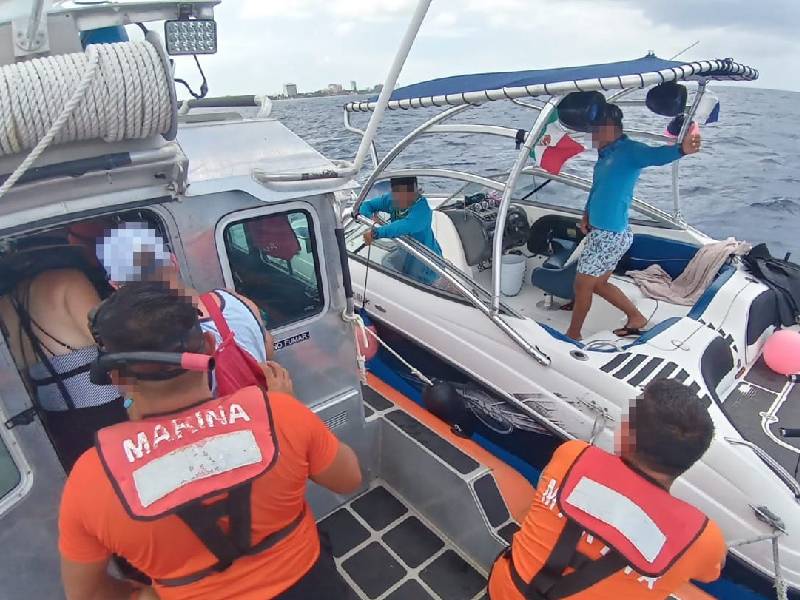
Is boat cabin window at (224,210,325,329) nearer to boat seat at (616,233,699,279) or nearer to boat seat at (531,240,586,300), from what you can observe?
boat seat at (531,240,586,300)

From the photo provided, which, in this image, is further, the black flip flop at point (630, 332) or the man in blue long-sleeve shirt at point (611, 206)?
the black flip flop at point (630, 332)

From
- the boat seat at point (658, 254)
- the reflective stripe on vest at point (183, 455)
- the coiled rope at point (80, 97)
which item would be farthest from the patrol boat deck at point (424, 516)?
the boat seat at point (658, 254)

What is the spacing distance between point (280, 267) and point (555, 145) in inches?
73.2

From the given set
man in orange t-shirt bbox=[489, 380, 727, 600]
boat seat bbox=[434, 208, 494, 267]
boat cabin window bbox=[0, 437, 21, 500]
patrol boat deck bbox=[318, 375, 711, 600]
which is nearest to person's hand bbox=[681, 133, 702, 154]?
boat seat bbox=[434, 208, 494, 267]

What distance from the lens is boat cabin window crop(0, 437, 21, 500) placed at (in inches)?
78.7

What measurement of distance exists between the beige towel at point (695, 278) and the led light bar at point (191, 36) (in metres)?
3.78

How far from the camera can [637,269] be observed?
16.6 ft

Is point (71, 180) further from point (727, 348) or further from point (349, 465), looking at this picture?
point (727, 348)

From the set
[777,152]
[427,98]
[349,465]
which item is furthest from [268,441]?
[777,152]

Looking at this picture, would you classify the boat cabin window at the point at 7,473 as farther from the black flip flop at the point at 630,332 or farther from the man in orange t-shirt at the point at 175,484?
the black flip flop at the point at 630,332

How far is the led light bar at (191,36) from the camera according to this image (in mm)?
1987

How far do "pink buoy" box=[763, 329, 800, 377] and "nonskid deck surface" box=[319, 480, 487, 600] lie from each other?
255 centimetres

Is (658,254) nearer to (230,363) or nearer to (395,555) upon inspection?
(395,555)

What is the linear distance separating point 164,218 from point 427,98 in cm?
200
